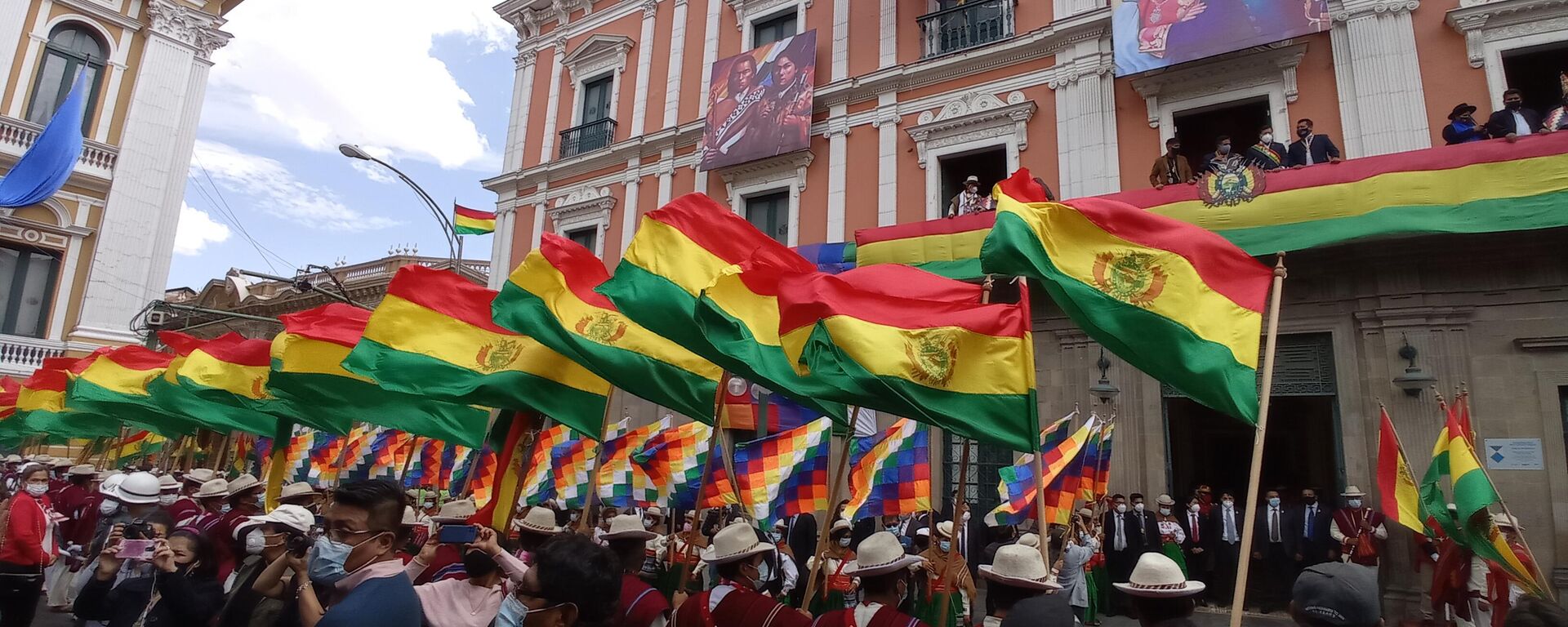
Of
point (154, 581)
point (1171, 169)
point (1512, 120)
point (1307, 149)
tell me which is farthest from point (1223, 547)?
point (154, 581)

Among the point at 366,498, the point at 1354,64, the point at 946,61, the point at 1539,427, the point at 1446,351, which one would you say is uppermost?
the point at 946,61

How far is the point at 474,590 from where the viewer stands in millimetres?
3867

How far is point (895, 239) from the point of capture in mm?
13430

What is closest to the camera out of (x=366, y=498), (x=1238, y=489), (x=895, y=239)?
(x=366, y=498)

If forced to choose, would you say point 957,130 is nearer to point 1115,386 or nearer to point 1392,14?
point 1115,386

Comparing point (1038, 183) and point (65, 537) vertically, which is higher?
point (1038, 183)

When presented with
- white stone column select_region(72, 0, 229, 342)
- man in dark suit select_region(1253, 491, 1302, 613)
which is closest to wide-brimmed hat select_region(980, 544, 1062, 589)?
man in dark suit select_region(1253, 491, 1302, 613)

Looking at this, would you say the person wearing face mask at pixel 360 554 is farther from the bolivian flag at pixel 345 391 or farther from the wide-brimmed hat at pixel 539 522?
the bolivian flag at pixel 345 391

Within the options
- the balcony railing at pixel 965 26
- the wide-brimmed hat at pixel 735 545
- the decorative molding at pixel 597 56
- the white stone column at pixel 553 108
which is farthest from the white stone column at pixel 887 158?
the wide-brimmed hat at pixel 735 545

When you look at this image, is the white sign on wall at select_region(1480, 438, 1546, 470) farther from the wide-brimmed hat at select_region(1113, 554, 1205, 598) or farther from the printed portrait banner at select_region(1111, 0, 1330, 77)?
the wide-brimmed hat at select_region(1113, 554, 1205, 598)

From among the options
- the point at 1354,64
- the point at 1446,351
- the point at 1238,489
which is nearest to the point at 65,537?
the point at 1446,351

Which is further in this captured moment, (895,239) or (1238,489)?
(1238,489)

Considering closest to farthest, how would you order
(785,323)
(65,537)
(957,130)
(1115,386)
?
(785,323) < (65,537) < (1115,386) < (957,130)

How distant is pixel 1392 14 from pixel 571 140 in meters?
16.1
